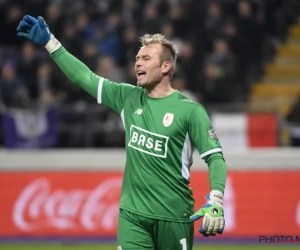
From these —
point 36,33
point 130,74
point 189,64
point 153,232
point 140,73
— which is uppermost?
point 189,64

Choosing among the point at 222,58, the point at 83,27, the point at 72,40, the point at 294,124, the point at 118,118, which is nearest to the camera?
the point at 294,124

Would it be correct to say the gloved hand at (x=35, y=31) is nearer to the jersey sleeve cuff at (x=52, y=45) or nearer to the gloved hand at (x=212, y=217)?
the jersey sleeve cuff at (x=52, y=45)

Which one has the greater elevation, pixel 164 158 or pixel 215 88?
pixel 215 88

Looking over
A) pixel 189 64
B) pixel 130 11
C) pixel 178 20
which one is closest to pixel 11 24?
pixel 130 11

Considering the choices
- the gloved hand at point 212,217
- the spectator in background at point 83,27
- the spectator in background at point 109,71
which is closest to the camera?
the gloved hand at point 212,217

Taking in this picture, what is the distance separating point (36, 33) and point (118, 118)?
6539 mm

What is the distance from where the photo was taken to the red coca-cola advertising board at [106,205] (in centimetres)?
1138

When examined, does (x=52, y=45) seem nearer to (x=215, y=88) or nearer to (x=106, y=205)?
(x=106, y=205)

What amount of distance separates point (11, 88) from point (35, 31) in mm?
8250

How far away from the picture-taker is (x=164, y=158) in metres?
5.99

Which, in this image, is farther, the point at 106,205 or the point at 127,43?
the point at 127,43

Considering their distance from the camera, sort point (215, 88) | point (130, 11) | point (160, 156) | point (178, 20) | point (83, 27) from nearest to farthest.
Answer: point (160, 156)
point (215, 88)
point (178, 20)
point (83, 27)
point (130, 11)

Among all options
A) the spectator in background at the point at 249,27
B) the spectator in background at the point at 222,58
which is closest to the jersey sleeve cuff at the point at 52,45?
the spectator in background at the point at 222,58

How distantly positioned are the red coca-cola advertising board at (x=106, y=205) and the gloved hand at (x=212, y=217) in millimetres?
5762
